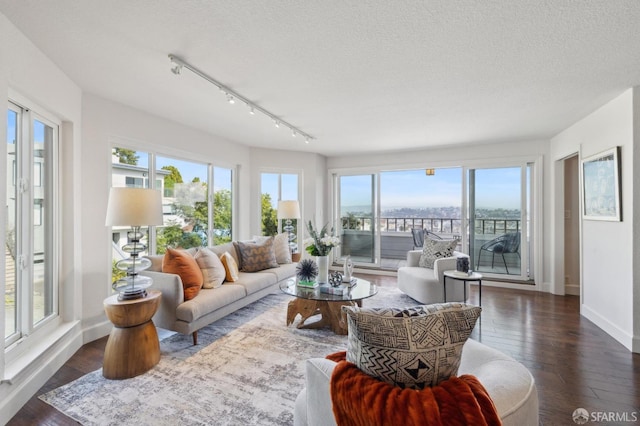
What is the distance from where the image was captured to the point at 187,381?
2.19 m

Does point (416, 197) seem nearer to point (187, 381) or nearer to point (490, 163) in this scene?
point (490, 163)

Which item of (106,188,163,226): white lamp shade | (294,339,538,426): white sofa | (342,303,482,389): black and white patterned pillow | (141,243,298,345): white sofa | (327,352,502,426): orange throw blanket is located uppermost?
(106,188,163,226): white lamp shade

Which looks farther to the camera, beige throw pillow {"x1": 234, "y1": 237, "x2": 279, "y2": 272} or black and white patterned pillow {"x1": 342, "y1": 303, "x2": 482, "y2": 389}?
beige throw pillow {"x1": 234, "y1": 237, "x2": 279, "y2": 272}

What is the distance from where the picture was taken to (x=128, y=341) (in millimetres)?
2268

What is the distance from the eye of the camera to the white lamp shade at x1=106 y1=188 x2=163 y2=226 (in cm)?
235

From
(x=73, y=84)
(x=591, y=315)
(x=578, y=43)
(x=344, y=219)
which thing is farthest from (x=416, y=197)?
(x=73, y=84)

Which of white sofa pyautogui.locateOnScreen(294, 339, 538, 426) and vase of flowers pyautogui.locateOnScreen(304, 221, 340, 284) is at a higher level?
vase of flowers pyautogui.locateOnScreen(304, 221, 340, 284)

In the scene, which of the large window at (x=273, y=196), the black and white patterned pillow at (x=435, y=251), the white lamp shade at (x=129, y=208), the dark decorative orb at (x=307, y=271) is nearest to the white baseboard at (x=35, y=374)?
the white lamp shade at (x=129, y=208)

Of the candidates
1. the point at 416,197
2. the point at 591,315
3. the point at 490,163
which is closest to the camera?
the point at 591,315

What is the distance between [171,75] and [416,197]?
663 cm

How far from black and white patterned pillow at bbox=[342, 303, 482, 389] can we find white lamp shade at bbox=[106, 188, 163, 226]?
2.12 metres

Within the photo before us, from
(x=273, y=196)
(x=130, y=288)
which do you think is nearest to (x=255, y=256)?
(x=130, y=288)

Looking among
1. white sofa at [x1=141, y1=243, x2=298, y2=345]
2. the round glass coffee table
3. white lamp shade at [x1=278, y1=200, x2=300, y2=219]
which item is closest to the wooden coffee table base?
the round glass coffee table

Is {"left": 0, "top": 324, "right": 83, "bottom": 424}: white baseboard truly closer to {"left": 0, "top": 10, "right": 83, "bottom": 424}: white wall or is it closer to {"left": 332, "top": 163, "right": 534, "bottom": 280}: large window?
{"left": 0, "top": 10, "right": 83, "bottom": 424}: white wall
